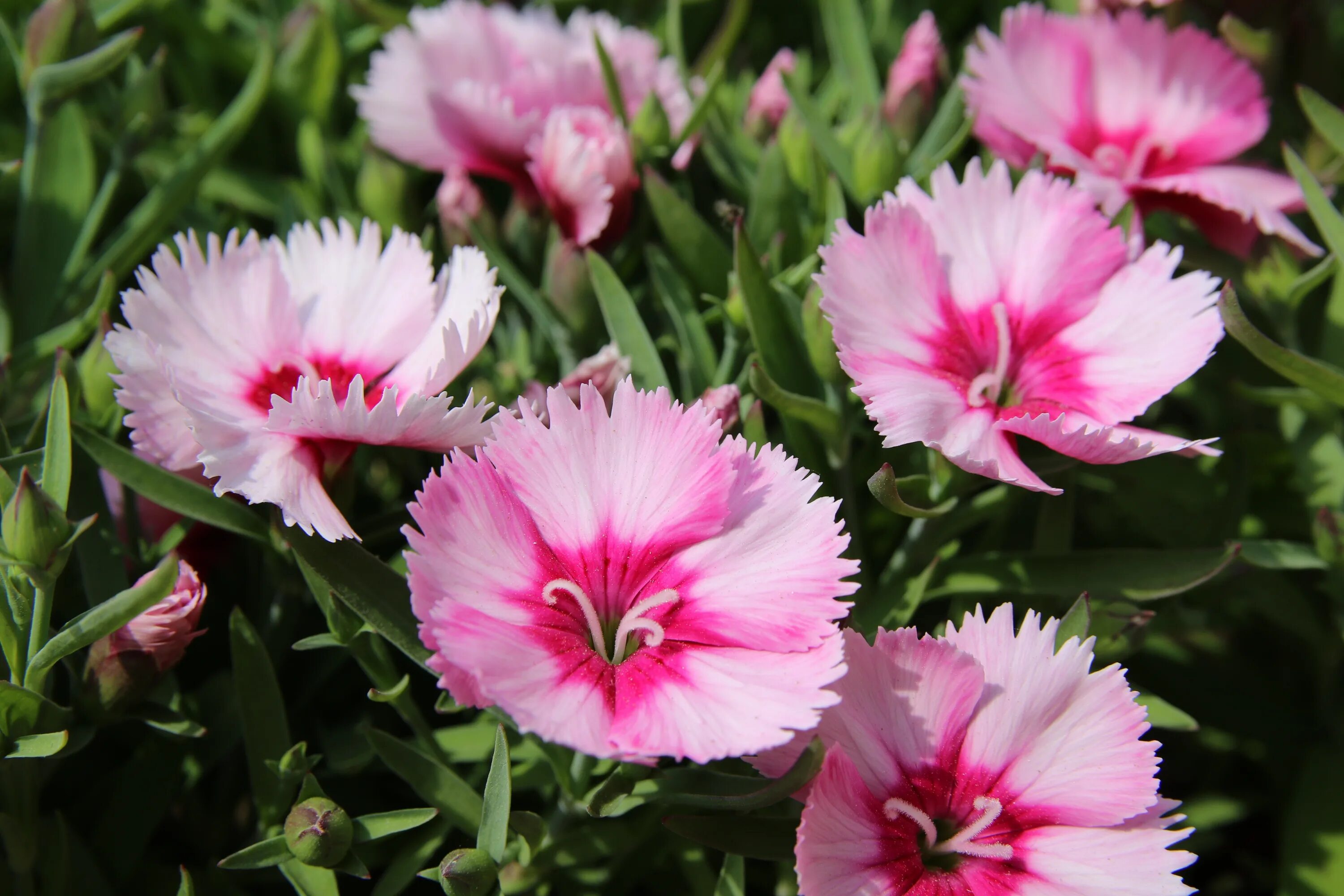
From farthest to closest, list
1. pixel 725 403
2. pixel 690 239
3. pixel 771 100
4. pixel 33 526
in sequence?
pixel 771 100 < pixel 690 239 < pixel 725 403 < pixel 33 526

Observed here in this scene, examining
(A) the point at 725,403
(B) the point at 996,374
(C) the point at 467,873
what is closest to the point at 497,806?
(C) the point at 467,873

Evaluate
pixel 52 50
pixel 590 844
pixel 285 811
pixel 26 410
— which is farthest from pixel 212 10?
pixel 590 844

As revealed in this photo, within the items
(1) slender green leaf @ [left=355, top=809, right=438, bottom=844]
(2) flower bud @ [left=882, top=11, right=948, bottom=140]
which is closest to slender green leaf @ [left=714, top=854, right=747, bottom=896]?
(1) slender green leaf @ [left=355, top=809, right=438, bottom=844]

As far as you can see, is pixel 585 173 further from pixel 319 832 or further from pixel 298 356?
pixel 319 832

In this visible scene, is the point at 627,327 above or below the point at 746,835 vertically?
above

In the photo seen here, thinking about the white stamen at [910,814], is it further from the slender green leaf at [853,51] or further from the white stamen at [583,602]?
the slender green leaf at [853,51]

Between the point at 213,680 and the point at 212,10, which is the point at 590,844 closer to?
the point at 213,680

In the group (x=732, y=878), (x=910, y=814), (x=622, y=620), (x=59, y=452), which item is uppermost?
(x=59, y=452)
